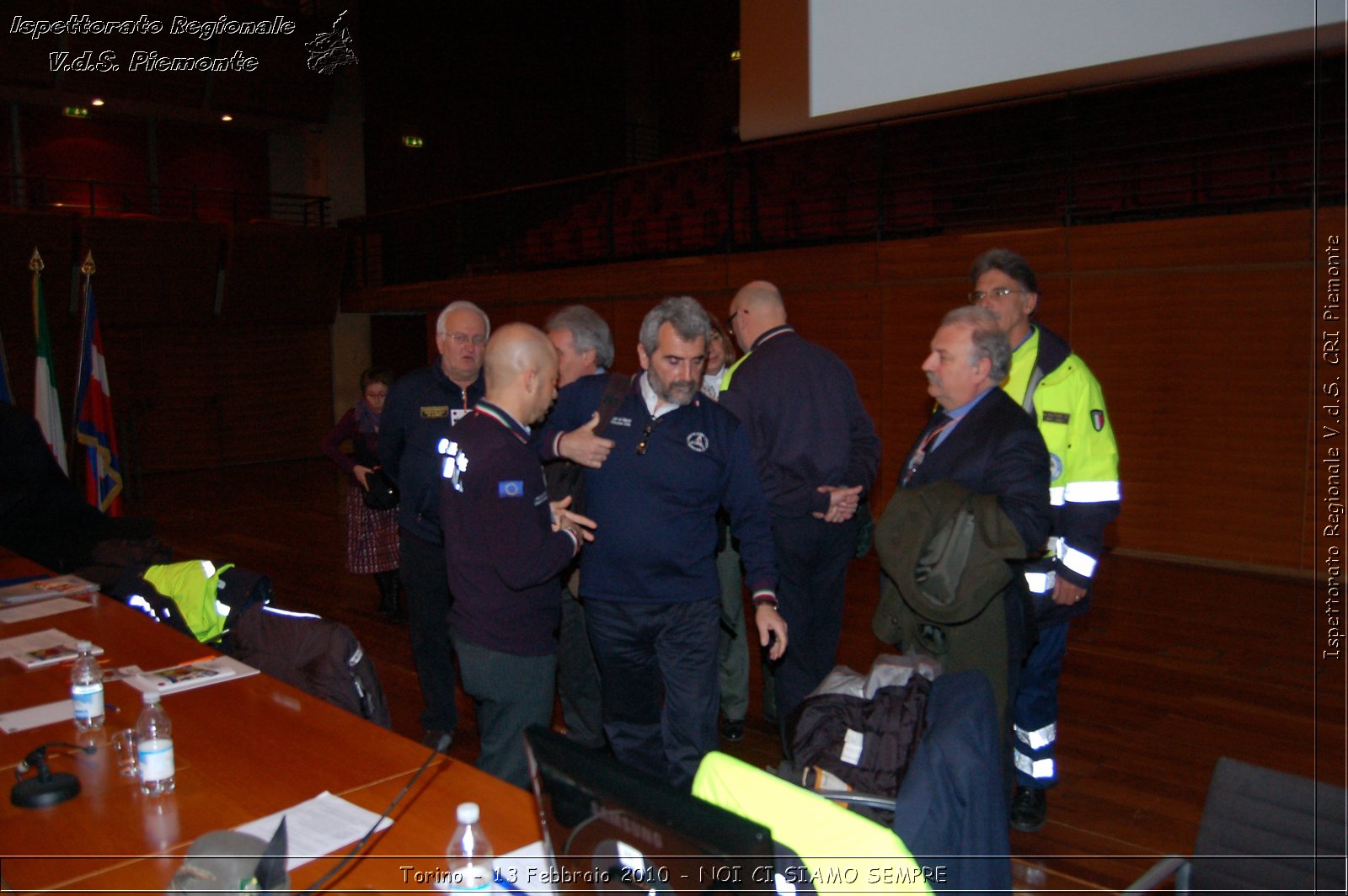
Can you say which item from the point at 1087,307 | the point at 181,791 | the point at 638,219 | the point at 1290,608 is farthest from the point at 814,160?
the point at 181,791

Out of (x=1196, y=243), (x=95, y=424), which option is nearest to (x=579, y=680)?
(x=95, y=424)

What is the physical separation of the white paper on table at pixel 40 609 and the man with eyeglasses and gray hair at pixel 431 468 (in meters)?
1.19

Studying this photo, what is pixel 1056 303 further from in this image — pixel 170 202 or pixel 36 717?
pixel 170 202

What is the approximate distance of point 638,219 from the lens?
36.5ft

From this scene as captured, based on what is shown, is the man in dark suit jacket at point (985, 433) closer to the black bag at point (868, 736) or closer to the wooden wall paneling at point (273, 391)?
the black bag at point (868, 736)

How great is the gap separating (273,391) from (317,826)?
13804 mm

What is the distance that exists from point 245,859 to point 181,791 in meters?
0.75

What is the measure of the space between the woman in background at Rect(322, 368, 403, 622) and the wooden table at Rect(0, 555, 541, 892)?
2.95 meters

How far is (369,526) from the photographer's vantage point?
5.63 meters

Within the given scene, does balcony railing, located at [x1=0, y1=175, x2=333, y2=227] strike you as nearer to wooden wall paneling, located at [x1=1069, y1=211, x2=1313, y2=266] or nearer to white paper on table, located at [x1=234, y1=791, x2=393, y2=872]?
wooden wall paneling, located at [x1=1069, y1=211, x2=1313, y2=266]

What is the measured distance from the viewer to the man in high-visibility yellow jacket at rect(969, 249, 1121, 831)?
9.48 feet

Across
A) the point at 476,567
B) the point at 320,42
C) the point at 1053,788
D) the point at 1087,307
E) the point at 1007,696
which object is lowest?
the point at 1053,788

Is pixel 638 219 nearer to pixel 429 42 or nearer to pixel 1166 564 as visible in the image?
pixel 429 42

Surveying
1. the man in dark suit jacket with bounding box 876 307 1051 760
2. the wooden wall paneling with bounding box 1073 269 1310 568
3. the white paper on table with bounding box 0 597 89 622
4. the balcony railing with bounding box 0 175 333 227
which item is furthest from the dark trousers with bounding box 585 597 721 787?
the balcony railing with bounding box 0 175 333 227
